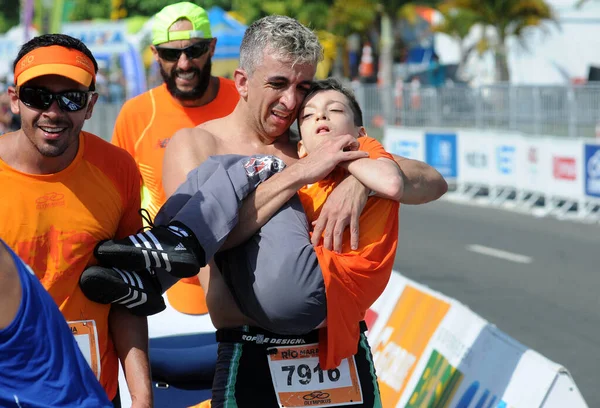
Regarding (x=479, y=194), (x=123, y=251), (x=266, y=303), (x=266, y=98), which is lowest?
(x=479, y=194)

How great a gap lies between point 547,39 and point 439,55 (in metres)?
11.4

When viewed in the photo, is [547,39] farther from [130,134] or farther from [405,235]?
[130,134]

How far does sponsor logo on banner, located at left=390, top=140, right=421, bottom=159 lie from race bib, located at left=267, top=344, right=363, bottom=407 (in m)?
18.3

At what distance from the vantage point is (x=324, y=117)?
356 cm

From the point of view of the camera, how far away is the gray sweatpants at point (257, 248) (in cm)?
325

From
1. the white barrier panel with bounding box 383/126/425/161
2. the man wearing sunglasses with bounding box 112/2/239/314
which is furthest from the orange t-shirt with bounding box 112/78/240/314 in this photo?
the white barrier panel with bounding box 383/126/425/161

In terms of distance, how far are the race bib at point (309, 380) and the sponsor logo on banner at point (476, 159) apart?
1624 cm

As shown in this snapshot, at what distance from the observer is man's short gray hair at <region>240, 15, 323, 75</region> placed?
3572 mm

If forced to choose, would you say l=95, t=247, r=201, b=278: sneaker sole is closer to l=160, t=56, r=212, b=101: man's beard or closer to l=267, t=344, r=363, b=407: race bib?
l=267, t=344, r=363, b=407: race bib

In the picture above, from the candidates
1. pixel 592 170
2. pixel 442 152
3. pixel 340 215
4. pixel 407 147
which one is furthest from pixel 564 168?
pixel 340 215

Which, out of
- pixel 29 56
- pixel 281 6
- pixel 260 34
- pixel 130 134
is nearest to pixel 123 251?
pixel 29 56

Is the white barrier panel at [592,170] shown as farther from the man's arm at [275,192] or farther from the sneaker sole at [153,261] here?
the sneaker sole at [153,261]

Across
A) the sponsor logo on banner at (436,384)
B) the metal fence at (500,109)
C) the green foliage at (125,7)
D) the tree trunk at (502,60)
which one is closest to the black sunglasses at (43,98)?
the sponsor logo on banner at (436,384)

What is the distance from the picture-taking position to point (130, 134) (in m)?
5.50
